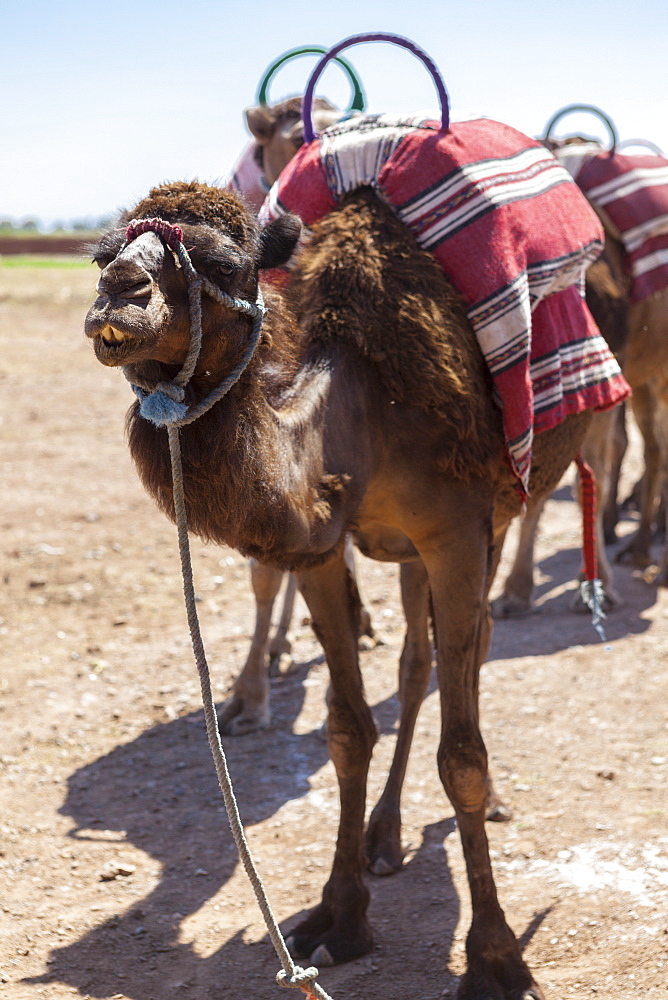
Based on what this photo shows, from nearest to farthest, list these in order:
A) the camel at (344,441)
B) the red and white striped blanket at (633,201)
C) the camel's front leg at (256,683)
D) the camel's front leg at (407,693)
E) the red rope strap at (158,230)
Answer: the red rope strap at (158,230)
the camel at (344,441)
the camel's front leg at (407,693)
the camel's front leg at (256,683)
the red and white striped blanket at (633,201)

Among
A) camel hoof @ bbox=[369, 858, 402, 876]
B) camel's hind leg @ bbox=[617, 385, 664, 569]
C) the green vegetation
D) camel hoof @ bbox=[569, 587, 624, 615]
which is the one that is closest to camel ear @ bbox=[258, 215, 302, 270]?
camel hoof @ bbox=[369, 858, 402, 876]

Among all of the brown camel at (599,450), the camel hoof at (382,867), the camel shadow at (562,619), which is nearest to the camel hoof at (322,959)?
the camel hoof at (382,867)

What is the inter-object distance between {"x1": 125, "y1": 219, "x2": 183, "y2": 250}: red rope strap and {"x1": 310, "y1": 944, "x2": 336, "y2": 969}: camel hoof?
2.43m

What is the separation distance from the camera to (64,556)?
7699mm

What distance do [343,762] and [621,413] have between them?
5437mm

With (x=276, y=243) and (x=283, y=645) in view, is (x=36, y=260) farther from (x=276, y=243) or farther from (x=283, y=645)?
(x=276, y=243)

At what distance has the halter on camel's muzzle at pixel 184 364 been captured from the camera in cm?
245

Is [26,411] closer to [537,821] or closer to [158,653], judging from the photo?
[158,653]

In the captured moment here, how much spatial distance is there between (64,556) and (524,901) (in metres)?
4.66

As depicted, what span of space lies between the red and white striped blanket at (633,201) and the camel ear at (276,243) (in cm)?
399

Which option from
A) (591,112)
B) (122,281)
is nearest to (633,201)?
(591,112)

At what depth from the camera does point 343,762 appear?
3.90 meters

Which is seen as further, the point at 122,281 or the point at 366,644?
the point at 366,644

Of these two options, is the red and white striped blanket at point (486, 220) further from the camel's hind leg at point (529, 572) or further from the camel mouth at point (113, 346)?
the camel's hind leg at point (529, 572)
